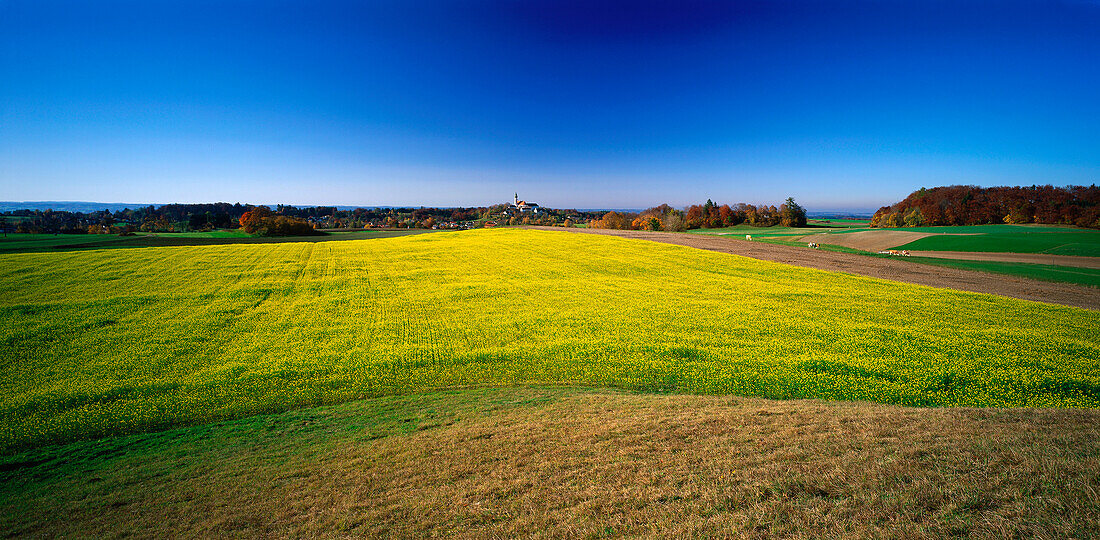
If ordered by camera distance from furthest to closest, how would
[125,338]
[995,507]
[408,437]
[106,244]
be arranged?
[106,244] < [125,338] < [408,437] < [995,507]

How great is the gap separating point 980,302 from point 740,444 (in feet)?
59.3

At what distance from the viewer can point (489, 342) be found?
11.8 m

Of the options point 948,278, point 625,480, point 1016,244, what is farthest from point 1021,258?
point 625,480

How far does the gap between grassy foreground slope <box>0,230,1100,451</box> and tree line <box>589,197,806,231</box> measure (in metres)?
65.1

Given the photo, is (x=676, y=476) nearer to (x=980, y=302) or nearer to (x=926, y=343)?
(x=926, y=343)

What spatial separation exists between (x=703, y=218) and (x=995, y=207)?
162 feet

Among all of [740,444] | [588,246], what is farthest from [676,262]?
[740,444]

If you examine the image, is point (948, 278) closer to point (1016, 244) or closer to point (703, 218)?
point (1016, 244)

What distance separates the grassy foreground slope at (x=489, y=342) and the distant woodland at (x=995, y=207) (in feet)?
207

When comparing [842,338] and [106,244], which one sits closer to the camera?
[842,338]

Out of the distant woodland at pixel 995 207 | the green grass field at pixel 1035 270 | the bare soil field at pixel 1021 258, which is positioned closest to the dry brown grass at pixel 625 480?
the green grass field at pixel 1035 270

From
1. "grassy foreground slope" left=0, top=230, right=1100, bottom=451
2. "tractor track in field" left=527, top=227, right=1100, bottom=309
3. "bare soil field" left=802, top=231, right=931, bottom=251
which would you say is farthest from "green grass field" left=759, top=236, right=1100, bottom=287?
"bare soil field" left=802, top=231, right=931, bottom=251

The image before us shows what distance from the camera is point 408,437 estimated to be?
617 centimetres

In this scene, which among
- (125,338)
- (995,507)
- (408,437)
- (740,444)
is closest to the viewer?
(995,507)
